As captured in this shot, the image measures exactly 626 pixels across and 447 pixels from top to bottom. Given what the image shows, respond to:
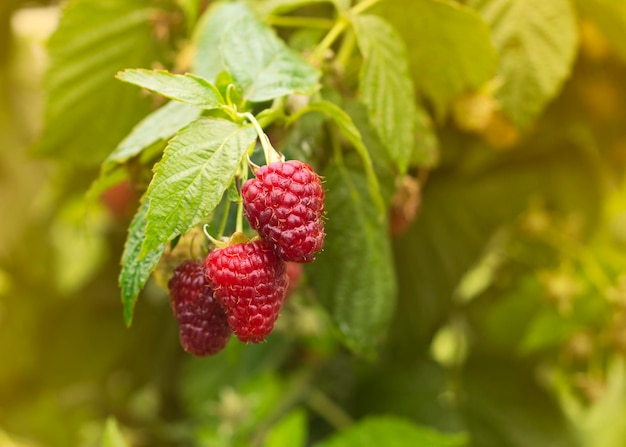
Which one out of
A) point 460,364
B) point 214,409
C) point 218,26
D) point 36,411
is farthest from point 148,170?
point 36,411

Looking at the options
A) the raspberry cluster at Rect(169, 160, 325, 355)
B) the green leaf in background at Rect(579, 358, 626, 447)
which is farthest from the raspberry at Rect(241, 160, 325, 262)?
the green leaf in background at Rect(579, 358, 626, 447)

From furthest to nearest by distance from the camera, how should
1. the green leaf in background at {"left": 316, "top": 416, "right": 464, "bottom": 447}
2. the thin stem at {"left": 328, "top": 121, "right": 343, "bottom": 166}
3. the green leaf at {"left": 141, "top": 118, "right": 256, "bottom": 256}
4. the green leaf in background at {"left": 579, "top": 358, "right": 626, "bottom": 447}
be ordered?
the green leaf in background at {"left": 579, "top": 358, "right": 626, "bottom": 447} < the green leaf in background at {"left": 316, "top": 416, "right": 464, "bottom": 447} < the thin stem at {"left": 328, "top": 121, "right": 343, "bottom": 166} < the green leaf at {"left": 141, "top": 118, "right": 256, "bottom": 256}

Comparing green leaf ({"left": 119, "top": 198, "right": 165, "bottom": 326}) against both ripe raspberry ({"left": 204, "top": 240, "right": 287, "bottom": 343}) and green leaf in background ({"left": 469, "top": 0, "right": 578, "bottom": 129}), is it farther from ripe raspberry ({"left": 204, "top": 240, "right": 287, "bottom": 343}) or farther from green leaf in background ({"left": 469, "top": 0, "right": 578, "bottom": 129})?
green leaf in background ({"left": 469, "top": 0, "right": 578, "bottom": 129})

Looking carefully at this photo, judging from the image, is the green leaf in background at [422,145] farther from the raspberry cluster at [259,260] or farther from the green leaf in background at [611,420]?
the green leaf in background at [611,420]

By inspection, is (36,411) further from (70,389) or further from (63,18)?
(63,18)

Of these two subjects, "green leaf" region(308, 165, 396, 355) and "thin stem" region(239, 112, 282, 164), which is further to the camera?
"green leaf" region(308, 165, 396, 355)

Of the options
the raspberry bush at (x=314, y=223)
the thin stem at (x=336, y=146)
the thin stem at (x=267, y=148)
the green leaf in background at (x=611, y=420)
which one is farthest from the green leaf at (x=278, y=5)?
the green leaf in background at (x=611, y=420)

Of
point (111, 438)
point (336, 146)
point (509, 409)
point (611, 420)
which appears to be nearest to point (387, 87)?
point (336, 146)
